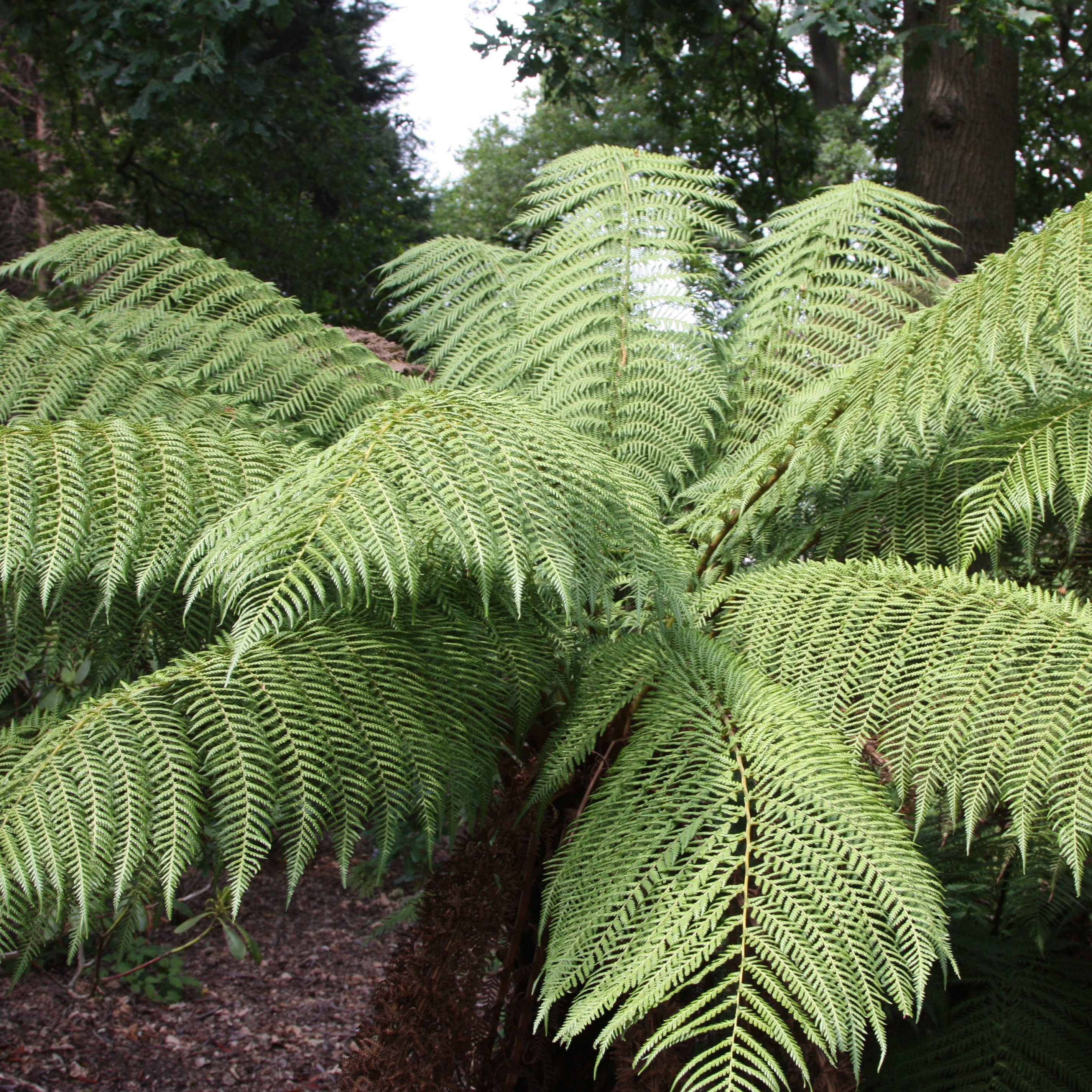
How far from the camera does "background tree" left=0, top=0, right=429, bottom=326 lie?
12.2ft

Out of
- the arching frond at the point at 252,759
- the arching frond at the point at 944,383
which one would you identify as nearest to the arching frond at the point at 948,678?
the arching frond at the point at 944,383

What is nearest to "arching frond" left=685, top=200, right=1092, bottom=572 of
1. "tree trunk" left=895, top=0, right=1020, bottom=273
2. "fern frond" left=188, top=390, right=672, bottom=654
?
"fern frond" left=188, top=390, right=672, bottom=654

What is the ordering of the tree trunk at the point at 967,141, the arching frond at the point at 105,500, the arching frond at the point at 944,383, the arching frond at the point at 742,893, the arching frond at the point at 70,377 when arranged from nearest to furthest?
the arching frond at the point at 742,893
the arching frond at the point at 105,500
the arching frond at the point at 944,383
the arching frond at the point at 70,377
the tree trunk at the point at 967,141

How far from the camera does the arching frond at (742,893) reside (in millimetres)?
819

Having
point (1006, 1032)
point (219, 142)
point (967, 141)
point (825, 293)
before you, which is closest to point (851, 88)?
point (219, 142)

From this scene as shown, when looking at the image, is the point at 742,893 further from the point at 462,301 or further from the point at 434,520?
the point at 462,301

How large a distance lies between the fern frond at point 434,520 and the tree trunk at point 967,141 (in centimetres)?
273

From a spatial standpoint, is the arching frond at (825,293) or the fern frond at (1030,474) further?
the arching frond at (825,293)

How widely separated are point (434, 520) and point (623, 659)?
36 centimetres

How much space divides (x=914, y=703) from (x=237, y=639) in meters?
0.69

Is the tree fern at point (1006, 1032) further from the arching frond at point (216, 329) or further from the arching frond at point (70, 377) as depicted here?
the arching frond at point (70, 377)

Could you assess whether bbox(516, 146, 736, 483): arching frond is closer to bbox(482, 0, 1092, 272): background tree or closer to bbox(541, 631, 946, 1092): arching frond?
bbox(541, 631, 946, 1092): arching frond

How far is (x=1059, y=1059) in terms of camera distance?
140 centimetres

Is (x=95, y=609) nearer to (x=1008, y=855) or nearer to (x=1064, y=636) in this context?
(x=1064, y=636)
